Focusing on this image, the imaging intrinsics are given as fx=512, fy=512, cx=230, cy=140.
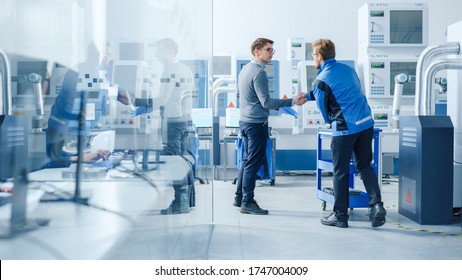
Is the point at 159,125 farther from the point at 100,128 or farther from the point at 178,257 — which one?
the point at 178,257

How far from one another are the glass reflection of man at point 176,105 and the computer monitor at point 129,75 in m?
0.18

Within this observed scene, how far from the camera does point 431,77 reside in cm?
433

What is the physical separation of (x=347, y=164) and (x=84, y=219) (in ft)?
8.77

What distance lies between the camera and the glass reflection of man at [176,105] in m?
1.93

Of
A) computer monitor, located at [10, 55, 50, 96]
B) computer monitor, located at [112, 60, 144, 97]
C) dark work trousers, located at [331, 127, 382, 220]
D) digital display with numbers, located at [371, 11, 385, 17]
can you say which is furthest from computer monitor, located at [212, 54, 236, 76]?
computer monitor, located at [10, 55, 50, 96]

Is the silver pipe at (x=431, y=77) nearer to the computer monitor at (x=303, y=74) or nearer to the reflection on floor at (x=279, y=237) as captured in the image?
the reflection on floor at (x=279, y=237)

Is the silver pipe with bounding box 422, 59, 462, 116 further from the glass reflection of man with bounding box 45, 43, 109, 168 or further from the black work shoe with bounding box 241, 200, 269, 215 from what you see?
the glass reflection of man with bounding box 45, 43, 109, 168

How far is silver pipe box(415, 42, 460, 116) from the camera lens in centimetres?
432

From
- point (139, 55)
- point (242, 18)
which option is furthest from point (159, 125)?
point (242, 18)

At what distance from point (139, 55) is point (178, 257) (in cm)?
102

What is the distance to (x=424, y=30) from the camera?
688 cm

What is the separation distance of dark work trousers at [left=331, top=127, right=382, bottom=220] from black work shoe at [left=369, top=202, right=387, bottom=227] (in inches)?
1.8

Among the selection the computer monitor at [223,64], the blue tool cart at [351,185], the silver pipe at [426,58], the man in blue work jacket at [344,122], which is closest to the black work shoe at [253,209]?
the blue tool cart at [351,185]

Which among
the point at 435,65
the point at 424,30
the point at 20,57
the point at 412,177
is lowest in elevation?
the point at 412,177
